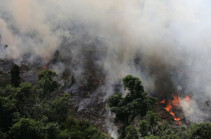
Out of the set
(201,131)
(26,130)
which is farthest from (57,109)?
(201,131)

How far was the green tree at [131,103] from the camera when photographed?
45.0 meters

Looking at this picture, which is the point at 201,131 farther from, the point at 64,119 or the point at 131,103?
the point at 64,119

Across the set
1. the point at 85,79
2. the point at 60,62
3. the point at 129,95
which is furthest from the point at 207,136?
the point at 60,62

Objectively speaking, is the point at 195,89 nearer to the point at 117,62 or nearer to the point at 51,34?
the point at 117,62

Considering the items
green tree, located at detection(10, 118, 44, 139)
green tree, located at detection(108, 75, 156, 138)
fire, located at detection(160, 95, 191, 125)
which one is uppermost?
fire, located at detection(160, 95, 191, 125)

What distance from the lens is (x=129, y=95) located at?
4716 cm

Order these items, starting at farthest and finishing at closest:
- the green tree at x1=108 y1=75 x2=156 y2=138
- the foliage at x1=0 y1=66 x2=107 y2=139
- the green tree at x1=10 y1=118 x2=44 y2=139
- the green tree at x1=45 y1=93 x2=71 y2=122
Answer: the green tree at x1=45 y1=93 x2=71 y2=122 < the green tree at x1=108 y1=75 x2=156 y2=138 < the foliage at x1=0 y1=66 x2=107 y2=139 < the green tree at x1=10 y1=118 x2=44 y2=139

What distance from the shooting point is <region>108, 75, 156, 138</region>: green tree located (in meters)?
45.0

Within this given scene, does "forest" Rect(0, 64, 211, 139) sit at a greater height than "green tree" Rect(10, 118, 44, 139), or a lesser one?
greater

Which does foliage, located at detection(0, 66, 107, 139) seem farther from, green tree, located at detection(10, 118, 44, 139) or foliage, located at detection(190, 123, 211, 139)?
foliage, located at detection(190, 123, 211, 139)

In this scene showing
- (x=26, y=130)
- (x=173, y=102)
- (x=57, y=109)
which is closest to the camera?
(x=26, y=130)

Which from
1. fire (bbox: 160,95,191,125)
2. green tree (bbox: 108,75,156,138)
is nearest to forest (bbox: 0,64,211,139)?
green tree (bbox: 108,75,156,138)

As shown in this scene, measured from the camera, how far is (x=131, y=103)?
4506 cm

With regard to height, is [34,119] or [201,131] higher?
[34,119]
